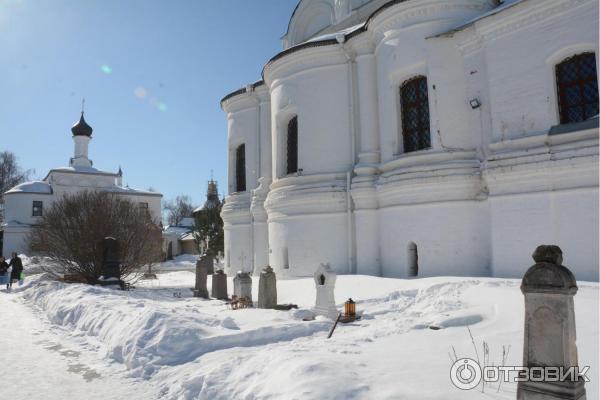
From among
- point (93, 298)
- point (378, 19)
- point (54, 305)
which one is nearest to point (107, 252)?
point (54, 305)

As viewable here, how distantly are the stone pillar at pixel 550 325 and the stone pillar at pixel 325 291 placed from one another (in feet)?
19.5

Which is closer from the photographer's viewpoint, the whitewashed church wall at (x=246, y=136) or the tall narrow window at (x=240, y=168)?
the whitewashed church wall at (x=246, y=136)

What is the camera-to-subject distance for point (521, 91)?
10391 mm

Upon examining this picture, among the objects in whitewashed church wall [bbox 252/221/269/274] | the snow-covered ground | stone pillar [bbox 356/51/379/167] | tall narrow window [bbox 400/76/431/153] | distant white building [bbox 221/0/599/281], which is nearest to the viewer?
the snow-covered ground

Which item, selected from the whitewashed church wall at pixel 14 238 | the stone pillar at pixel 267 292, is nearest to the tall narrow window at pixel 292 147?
the stone pillar at pixel 267 292

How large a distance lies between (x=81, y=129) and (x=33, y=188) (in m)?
7.64

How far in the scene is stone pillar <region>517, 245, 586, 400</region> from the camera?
356 cm

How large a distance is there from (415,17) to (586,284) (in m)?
8.15

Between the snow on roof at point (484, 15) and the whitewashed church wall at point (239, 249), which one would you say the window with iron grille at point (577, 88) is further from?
the whitewashed church wall at point (239, 249)

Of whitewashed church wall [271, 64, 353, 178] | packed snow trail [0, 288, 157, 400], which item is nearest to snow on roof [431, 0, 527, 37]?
whitewashed church wall [271, 64, 353, 178]

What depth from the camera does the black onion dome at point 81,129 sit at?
1745 inches

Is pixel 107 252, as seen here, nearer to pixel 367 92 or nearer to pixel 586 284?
pixel 367 92

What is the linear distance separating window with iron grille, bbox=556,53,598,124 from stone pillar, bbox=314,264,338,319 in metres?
6.28

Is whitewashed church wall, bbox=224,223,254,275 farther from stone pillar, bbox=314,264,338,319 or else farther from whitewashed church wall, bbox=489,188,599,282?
whitewashed church wall, bbox=489,188,599,282
